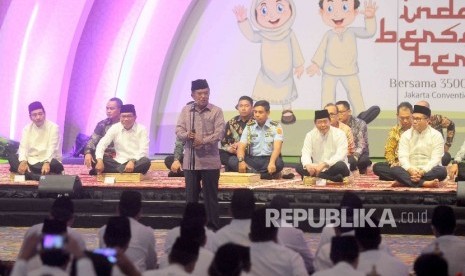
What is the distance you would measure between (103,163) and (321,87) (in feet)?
13.3

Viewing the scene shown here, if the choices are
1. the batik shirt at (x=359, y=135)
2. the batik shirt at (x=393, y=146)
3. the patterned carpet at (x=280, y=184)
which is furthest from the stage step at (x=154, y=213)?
the batik shirt at (x=359, y=135)

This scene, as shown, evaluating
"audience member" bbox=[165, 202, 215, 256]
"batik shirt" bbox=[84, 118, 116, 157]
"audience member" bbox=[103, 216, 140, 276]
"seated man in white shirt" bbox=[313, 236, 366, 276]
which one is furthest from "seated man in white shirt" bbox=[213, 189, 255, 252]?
"batik shirt" bbox=[84, 118, 116, 157]

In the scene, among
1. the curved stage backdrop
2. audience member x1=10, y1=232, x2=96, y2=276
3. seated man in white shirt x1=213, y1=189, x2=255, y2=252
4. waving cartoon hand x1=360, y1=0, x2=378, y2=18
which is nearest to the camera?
audience member x1=10, y1=232, x2=96, y2=276

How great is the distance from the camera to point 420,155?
10594 mm

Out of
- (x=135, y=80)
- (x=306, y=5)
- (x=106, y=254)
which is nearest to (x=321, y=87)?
(x=306, y=5)

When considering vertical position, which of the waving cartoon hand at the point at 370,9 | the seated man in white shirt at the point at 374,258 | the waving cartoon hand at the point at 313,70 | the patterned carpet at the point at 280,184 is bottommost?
the patterned carpet at the point at 280,184

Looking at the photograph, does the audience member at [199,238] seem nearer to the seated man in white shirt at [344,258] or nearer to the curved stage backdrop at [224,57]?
the seated man in white shirt at [344,258]

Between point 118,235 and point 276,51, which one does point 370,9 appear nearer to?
point 276,51

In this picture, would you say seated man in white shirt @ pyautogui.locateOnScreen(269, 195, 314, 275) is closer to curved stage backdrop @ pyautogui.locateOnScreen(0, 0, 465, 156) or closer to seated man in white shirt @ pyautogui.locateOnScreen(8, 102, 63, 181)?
seated man in white shirt @ pyautogui.locateOnScreen(8, 102, 63, 181)

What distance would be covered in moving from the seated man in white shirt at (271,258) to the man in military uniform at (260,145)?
560cm

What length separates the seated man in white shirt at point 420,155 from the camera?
33.9 ft

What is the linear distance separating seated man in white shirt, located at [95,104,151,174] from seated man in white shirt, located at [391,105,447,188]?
2722 mm

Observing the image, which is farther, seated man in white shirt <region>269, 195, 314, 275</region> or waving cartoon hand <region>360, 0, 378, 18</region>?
Answer: waving cartoon hand <region>360, 0, 378, 18</region>

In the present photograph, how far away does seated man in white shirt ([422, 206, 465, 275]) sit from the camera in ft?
19.3
